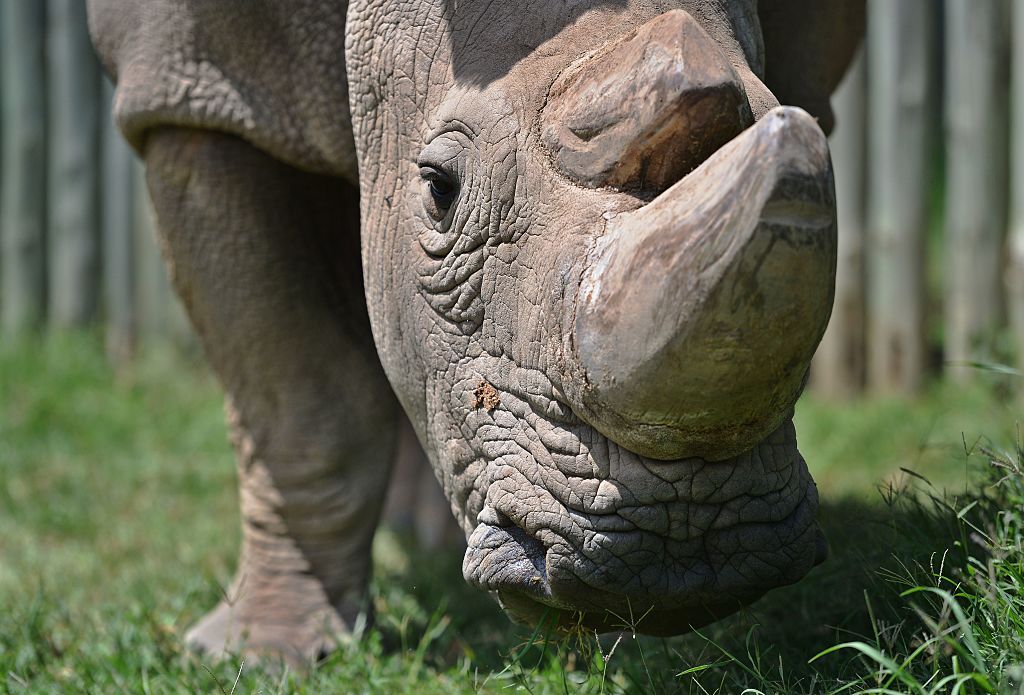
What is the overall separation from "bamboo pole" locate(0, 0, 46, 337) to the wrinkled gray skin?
149 inches

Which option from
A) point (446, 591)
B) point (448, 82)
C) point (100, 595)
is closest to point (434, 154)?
point (448, 82)

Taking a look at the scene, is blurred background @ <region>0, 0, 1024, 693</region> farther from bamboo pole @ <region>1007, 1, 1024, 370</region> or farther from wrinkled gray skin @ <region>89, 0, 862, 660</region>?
wrinkled gray skin @ <region>89, 0, 862, 660</region>

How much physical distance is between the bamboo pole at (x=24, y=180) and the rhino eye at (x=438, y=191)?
482 centimetres

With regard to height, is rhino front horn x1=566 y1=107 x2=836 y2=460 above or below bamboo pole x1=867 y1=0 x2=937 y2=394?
above

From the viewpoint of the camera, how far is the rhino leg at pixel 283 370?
3.27m

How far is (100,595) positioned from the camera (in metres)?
3.81

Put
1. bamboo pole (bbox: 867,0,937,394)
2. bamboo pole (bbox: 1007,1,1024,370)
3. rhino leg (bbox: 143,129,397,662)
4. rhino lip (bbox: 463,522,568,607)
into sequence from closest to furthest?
rhino lip (bbox: 463,522,568,607), rhino leg (bbox: 143,129,397,662), bamboo pole (bbox: 1007,1,1024,370), bamboo pole (bbox: 867,0,937,394)

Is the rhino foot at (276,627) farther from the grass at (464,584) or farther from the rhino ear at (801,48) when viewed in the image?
the rhino ear at (801,48)

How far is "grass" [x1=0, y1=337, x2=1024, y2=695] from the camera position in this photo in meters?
2.38

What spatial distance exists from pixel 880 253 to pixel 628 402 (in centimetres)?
442

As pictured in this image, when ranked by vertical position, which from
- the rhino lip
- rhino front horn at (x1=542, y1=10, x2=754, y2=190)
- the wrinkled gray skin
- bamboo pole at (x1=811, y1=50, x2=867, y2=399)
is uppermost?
rhino front horn at (x1=542, y1=10, x2=754, y2=190)

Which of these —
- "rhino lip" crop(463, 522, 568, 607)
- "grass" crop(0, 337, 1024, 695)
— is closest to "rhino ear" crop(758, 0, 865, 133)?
"grass" crop(0, 337, 1024, 695)

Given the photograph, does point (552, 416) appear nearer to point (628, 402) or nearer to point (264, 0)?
point (628, 402)

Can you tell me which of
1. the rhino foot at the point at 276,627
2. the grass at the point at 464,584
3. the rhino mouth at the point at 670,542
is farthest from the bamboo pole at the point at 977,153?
the rhino mouth at the point at 670,542
